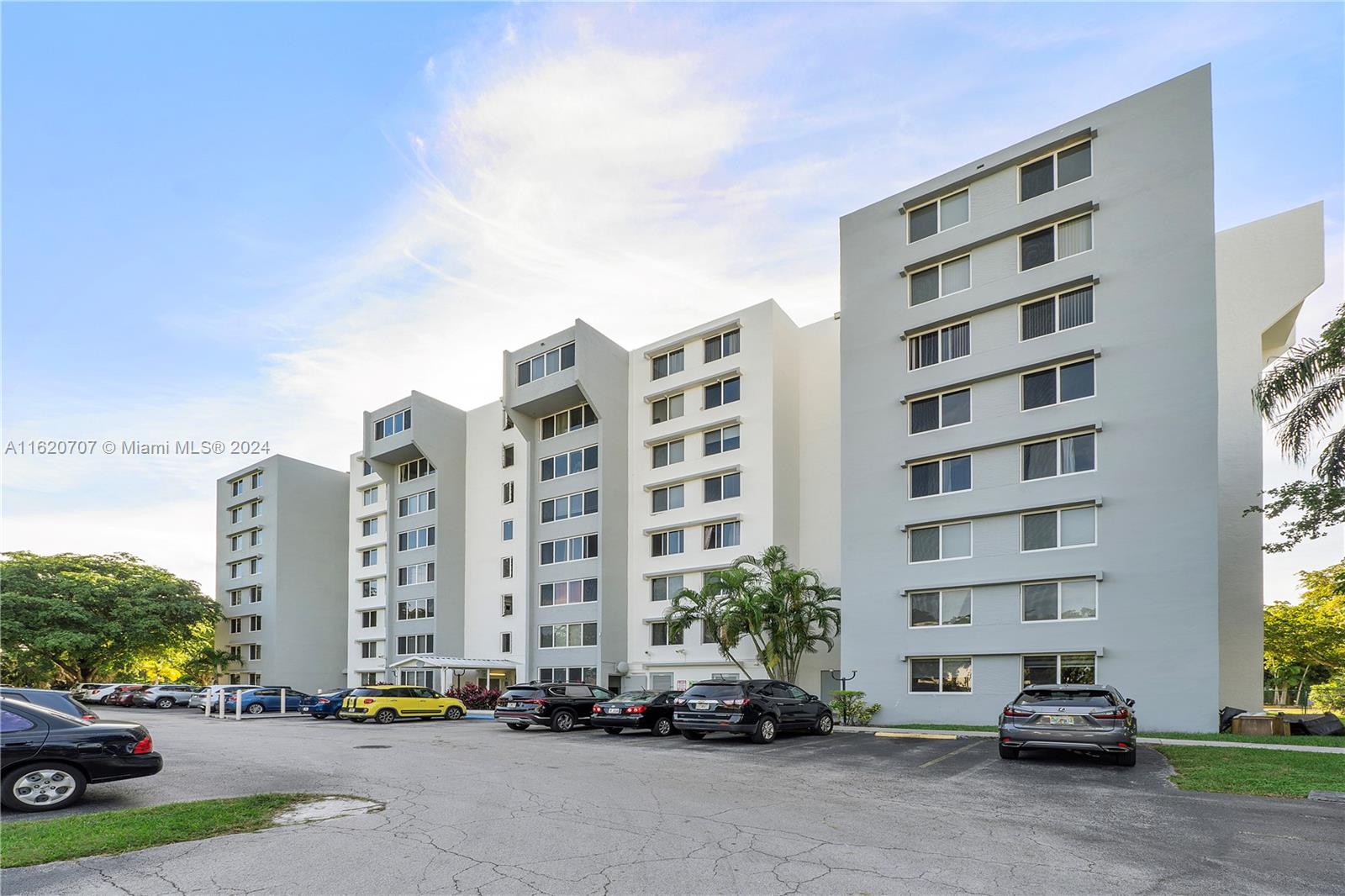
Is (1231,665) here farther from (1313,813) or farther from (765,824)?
(765,824)

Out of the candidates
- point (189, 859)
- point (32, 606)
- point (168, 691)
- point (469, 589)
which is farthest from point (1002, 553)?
point (32, 606)

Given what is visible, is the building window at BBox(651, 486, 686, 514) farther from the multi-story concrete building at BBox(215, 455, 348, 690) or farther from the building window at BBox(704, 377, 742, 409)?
the multi-story concrete building at BBox(215, 455, 348, 690)

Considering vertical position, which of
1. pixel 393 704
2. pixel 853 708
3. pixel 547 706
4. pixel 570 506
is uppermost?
pixel 570 506

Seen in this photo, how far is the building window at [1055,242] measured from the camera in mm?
28766

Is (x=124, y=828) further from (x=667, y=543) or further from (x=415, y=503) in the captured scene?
(x=415, y=503)

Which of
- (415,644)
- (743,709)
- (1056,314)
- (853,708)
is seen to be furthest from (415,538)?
(1056,314)

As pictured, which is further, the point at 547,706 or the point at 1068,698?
the point at 547,706

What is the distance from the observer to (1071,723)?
1666cm

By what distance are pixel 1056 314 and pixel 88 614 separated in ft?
191

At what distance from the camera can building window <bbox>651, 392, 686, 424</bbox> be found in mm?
43250

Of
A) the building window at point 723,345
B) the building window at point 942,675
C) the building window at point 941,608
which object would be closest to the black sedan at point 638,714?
the building window at point 942,675

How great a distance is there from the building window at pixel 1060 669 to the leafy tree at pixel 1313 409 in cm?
796

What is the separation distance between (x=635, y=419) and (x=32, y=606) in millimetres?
40292

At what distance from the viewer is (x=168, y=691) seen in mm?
49562
